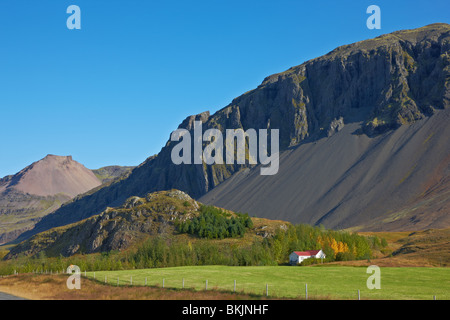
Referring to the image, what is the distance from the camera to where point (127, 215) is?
608 feet

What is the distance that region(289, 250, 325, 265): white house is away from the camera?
133 meters

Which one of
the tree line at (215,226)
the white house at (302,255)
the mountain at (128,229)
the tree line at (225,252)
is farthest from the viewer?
the mountain at (128,229)

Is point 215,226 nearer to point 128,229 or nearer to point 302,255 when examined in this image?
point 128,229

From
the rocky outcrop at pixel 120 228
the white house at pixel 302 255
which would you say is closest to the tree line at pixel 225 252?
the white house at pixel 302 255

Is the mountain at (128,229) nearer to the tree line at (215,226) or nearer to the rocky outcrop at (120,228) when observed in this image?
the rocky outcrop at (120,228)

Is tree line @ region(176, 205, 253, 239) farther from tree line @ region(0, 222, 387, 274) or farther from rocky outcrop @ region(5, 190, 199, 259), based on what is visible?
rocky outcrop @ region(5, 190, 199, 259)

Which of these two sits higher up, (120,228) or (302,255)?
(120,228)

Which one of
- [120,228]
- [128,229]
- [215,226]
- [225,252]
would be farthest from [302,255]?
[120,228]

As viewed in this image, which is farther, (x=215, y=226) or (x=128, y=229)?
(x=128, y=229)

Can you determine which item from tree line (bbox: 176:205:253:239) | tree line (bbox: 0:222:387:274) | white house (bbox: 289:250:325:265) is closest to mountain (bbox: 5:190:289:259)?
tree line (bbox: 176:205:253:239)

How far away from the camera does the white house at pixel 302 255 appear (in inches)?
5236

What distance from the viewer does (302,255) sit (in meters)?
134
